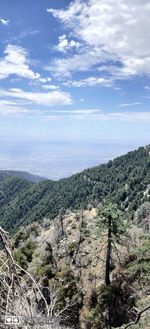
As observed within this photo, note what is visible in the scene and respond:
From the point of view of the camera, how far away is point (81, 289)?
33156mm

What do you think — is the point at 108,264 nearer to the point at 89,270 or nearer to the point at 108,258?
the point at 108,258

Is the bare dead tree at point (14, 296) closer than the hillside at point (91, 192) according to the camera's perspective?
Yes

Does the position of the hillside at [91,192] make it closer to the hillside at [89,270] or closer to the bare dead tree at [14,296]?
the hillside at [89,270]

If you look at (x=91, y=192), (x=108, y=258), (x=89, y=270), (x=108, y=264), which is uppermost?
(x=91, y=192)

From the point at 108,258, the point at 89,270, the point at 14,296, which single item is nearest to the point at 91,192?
the point at 89,270

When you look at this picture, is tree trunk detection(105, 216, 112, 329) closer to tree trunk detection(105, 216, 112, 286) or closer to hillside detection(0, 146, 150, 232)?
tree trunk detection(105, 216, 112, 286)

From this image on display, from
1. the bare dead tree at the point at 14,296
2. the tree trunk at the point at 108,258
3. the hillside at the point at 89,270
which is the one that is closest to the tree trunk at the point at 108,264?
the tree trunk at the point at 108,258

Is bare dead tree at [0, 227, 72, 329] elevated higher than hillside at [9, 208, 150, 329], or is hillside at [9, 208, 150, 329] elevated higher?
bare dead tree at [0, 227, 72, 329]

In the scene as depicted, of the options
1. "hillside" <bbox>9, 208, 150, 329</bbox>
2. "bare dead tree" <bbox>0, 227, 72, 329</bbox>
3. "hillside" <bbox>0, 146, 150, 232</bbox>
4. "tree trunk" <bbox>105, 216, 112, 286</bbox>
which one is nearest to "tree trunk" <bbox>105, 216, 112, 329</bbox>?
"tree trunk" <bbox>105, 216, 112, 286</bbox>

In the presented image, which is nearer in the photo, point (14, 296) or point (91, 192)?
point (14, 296)

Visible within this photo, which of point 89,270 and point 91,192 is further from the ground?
point 91,192

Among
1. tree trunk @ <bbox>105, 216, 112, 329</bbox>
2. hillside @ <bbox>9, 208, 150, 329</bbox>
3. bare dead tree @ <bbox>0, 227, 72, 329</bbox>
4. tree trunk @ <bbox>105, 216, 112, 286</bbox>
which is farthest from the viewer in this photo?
tree trunk @ <bbox>105, 216, 112, 286</bbox>

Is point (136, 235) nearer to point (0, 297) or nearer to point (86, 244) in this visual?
point (86, 244)

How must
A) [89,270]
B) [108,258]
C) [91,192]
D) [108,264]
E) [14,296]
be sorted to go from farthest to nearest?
[91,192] < [89,270] < [108,264] < [108,258] < [14,296]
